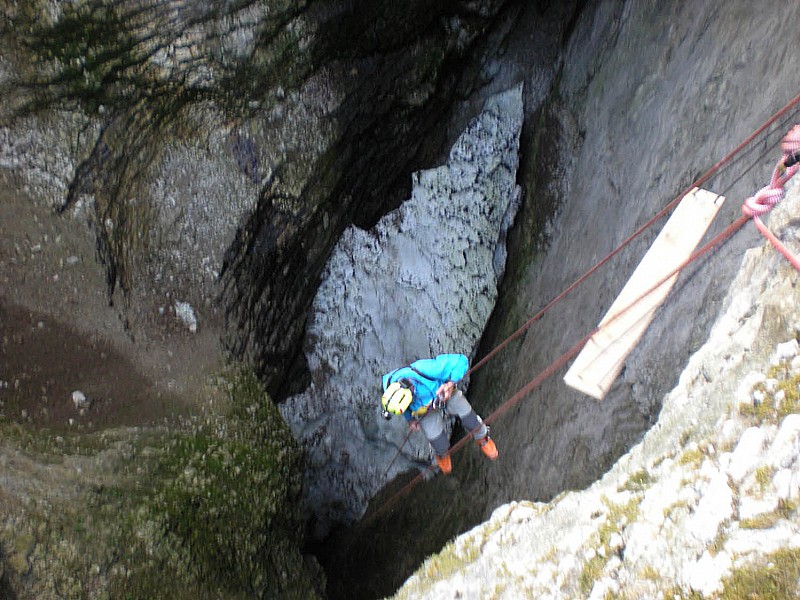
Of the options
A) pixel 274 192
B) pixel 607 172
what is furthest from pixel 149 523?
pixel 607 172

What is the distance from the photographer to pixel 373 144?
21.0 feet

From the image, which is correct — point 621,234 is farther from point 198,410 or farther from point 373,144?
point 198,410

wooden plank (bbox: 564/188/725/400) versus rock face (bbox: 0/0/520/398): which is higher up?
rock face (bbox: 0/0/520/398)

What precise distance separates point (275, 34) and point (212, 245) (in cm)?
189

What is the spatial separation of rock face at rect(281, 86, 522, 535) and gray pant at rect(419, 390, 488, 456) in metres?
2.00

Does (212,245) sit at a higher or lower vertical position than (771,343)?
higher

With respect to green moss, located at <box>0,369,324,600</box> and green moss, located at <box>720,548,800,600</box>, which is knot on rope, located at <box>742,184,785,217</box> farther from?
green moss, located at <box>0,369,324,600</box>

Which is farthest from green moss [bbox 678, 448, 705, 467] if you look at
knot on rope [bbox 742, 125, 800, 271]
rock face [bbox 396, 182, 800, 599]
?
knot on rope [bbox 742, 125, 800, 271]

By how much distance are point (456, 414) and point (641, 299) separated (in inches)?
65.8

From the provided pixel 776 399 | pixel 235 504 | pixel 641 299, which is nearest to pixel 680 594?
pixel 776 399

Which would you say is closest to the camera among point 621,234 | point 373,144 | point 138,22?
point 138,22

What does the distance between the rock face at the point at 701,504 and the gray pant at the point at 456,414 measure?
1.38 meters

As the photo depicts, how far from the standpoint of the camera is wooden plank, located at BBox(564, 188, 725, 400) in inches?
154

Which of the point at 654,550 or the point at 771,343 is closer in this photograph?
the point at 654,550
